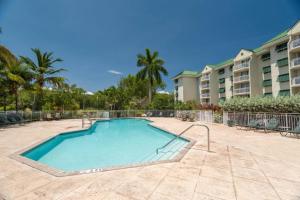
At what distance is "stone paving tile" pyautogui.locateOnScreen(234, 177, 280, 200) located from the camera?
2742 millimetres

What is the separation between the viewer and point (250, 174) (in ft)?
12.1

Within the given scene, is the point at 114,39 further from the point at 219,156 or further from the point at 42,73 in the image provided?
the point at 219,156

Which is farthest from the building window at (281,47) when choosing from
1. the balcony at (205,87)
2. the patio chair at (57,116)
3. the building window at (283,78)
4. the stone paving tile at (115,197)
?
the patio chair at (57,116)

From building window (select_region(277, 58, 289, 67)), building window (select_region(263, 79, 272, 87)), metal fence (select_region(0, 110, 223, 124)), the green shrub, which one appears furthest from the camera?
building window (select_region(263, 79, 272, 87))

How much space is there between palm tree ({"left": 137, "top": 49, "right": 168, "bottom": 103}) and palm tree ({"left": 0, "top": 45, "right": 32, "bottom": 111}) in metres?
17.7

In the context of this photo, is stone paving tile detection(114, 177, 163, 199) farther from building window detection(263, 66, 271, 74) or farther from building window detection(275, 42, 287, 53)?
building window detection(263, 66, 271, 74)

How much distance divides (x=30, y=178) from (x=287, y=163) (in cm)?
680

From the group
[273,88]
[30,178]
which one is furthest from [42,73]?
[273,88]

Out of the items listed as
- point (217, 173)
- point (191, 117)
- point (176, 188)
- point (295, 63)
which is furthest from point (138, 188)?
point (295, 63)

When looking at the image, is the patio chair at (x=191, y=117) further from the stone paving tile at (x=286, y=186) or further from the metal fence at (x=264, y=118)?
the stone paving tile at (x=286, y=186)

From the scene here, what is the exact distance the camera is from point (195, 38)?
69.0 ft

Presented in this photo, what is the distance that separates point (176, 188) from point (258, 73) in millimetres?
27985

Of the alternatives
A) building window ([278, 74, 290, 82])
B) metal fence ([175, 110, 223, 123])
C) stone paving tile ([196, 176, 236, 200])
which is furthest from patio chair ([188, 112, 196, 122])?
stone paving tile ([196, 176, 236, 200])

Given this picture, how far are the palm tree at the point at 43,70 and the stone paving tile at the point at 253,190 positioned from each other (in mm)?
22572
